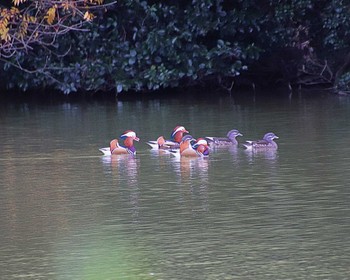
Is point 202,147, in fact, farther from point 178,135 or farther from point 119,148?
point 178,135

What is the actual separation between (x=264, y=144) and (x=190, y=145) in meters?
0.89

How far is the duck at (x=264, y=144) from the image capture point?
1483 cm

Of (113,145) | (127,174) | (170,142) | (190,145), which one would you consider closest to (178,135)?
(170,142)

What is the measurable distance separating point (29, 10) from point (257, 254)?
505 inches

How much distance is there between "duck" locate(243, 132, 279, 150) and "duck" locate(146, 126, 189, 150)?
2.85 ft

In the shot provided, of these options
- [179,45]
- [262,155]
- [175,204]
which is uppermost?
[179,45]

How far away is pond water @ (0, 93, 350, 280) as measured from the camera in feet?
29.8

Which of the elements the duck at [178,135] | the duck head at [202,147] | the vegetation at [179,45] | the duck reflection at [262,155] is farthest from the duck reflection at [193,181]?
the vegetation at [179,45]

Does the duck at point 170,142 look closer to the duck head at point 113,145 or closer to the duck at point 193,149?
the duck at point 193,149

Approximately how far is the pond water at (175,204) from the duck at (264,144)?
13 centimetres

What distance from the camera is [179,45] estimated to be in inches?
877

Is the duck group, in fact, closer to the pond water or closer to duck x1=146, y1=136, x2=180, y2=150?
duck x1=146, y1=136, x2=180, y2=150

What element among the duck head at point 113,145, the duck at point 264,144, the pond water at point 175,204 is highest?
the duck head at point 113,145

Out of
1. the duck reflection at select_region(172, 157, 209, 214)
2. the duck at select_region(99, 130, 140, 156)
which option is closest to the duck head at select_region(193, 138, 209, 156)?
the duck reflection at select_region(172, 157, 209, 214)
